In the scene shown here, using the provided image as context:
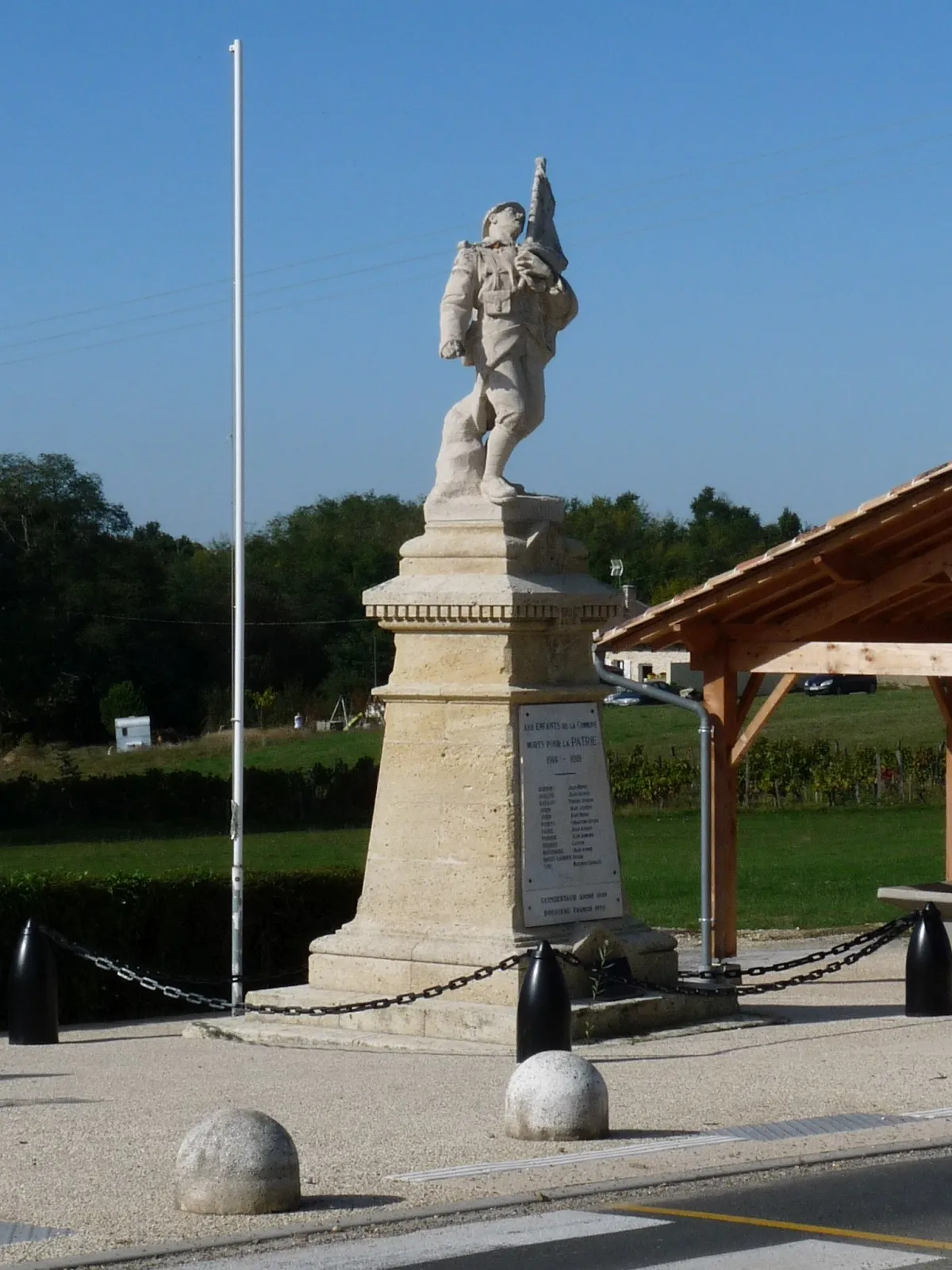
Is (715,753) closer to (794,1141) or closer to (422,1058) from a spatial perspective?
(422,1058)

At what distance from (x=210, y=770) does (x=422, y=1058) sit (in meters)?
38.1

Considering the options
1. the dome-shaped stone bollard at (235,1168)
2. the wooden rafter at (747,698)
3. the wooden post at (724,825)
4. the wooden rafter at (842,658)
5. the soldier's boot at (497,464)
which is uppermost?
the soldier's boot at (497,464)

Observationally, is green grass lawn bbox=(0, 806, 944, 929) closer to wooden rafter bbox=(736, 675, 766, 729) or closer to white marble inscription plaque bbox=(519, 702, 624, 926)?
wooden rafter bbox=(736, 675, 766, 729)

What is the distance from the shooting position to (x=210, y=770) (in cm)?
4894

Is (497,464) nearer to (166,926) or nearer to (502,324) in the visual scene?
(502,324)

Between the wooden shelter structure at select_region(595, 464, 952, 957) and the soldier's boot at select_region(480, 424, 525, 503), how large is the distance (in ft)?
10.6

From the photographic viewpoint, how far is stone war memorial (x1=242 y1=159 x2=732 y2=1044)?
40.0ft

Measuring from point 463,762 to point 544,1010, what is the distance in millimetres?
2241

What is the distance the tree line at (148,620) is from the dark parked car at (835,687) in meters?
11.6

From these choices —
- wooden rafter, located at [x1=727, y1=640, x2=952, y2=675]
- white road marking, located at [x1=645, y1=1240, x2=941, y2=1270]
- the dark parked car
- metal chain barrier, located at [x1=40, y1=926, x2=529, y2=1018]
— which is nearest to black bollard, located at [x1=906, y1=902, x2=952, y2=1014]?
wooden rafter, located at [x1=727, y1=640, x2=952, y2=675]

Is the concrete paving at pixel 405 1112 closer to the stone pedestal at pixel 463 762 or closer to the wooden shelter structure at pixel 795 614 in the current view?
the stone pedestal at pixel 463 762

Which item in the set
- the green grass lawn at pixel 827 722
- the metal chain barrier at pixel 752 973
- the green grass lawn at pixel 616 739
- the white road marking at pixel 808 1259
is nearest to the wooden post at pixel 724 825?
the metal chain barrier at pixel 752 973

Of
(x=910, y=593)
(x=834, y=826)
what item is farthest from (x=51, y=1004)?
(x=834, y=826)

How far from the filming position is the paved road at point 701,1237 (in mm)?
6488
